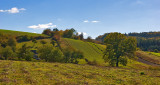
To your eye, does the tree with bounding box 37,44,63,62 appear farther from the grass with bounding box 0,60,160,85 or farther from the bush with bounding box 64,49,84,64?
the grass with bounding box 0,60,160,85

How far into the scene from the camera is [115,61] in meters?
48.8

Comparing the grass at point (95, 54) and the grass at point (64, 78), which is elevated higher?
the grass at point (64, 78)

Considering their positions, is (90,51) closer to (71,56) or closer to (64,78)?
(71,56)

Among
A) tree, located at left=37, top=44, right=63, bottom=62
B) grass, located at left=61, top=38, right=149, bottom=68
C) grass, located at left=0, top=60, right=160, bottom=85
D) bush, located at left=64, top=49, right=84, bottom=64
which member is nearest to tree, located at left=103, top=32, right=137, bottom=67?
grass, located at left=61, top=38, right=149, bottom=68

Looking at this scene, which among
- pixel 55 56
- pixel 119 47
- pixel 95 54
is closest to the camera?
pixel 119 47

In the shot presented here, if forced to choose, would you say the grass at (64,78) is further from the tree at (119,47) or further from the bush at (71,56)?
the bush at (71,56)

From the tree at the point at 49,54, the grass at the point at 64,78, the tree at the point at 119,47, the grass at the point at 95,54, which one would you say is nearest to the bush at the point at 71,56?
the grass at the point at 95,54

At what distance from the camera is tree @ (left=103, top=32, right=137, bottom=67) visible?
48.2 m

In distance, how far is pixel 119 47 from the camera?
48594 mm

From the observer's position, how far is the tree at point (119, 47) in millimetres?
48188

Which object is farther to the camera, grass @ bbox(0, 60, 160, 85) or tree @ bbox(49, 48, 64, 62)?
tree @ bbox(49, 48, 64, 62)

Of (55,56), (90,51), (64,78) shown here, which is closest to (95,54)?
(90,51)

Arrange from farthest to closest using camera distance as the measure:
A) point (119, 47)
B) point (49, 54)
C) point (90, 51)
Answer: point (90, 51)
point (49, 54)
point (119, 47)

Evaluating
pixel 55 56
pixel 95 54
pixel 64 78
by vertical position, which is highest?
pixel 64 78
